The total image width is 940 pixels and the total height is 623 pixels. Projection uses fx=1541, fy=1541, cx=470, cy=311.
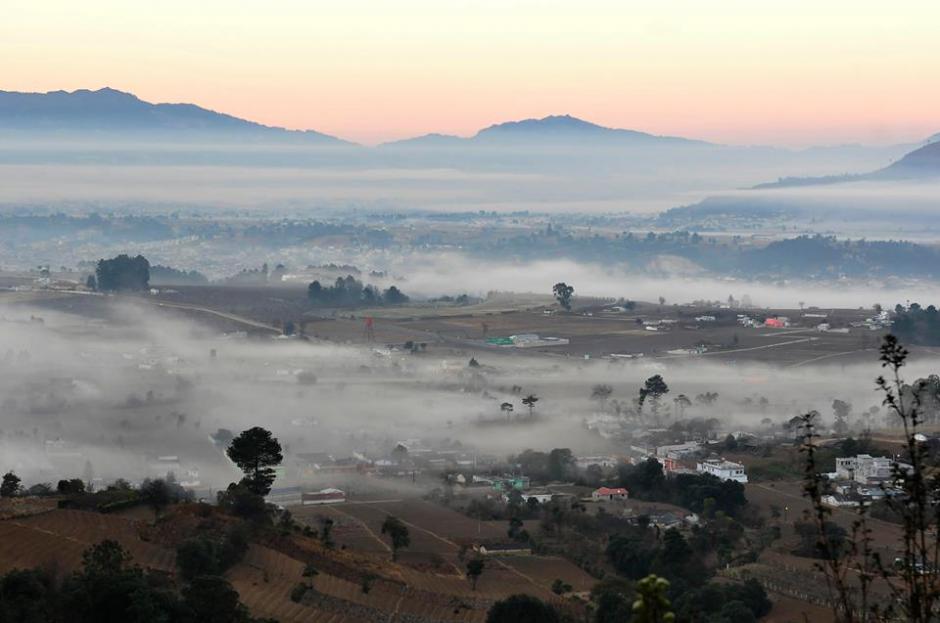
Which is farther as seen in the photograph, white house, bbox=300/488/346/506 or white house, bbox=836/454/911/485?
white house, bbox=836/454/911/485

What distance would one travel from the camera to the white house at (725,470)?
32.8 metres

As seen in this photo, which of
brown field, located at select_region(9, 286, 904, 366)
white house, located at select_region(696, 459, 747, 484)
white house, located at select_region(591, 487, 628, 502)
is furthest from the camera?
brown field, located at select_region(9, 286, 904, 366)

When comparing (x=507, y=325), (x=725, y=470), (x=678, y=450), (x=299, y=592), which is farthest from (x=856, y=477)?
(x=507, y=325)

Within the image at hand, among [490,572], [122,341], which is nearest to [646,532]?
[490,572]

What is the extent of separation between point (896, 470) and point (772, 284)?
324 feet

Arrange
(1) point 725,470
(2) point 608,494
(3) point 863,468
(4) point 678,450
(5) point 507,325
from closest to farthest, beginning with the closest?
1. (2) point 608,494
2. (3) point 863,468
3. (1) point 725,470
4. (4) point 678,450
5. (5) point 507,325

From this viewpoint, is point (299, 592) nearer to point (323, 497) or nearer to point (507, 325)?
point (323, 497)

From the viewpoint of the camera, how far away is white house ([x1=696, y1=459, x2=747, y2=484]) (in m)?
32.8

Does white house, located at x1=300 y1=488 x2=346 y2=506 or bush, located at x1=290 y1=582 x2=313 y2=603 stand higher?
bush, located at x1=290 y1=582 x2=313 y2=603

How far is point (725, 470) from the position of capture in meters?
33.2

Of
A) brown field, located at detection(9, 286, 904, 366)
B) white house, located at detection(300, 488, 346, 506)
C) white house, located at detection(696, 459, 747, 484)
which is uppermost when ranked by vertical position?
brown field, located at detection(9, 286, 904, 366)

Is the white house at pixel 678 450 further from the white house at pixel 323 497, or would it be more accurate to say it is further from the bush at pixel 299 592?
the bush at pixel 299 592

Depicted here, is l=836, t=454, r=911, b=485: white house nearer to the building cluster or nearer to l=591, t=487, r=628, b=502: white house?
the building cluster

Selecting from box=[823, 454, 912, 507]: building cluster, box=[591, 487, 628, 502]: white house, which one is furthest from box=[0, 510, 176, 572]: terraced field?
box=[823, 454, 912, 507]: building cluster
